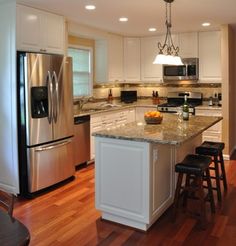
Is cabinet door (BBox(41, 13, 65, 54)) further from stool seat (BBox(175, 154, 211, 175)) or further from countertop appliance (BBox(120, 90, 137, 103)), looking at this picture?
countertop appliance (BBox(120, 90, 137, 103))

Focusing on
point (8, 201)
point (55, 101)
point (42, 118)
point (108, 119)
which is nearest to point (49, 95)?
point (55, 101)

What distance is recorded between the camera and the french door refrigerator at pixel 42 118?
12.2 ft

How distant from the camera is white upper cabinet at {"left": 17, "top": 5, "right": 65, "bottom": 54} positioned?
3789 mm

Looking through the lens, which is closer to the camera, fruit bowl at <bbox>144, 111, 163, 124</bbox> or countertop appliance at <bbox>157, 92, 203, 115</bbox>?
fruit bowl at <bbox>144, 111, 163, 124</bbox>

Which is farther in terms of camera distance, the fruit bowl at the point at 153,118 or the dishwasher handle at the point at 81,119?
the dishwasher handle at the point at 81,119

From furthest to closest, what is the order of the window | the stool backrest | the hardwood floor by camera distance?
the window < the hardwood floor < the stool backrest

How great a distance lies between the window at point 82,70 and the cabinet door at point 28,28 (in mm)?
1606

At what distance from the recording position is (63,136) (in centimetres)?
425

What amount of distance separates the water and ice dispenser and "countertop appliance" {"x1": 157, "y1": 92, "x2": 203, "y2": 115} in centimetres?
287

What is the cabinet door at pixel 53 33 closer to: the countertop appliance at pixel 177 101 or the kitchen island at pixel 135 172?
the kitchen island at pixel 135 172

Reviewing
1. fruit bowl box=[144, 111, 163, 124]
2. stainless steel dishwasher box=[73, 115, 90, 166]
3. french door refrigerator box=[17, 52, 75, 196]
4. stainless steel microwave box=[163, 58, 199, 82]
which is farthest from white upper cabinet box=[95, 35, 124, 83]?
fruit bowl box=[144, 111, 163, 124]

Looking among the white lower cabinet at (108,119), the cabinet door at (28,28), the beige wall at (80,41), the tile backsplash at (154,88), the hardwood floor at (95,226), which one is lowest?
the hardwood floor at (95,226)

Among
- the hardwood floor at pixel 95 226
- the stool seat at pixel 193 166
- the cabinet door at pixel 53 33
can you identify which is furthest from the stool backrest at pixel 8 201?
the cabinet door at pixel 53 33

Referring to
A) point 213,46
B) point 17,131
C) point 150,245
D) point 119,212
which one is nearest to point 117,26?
point 213,46
